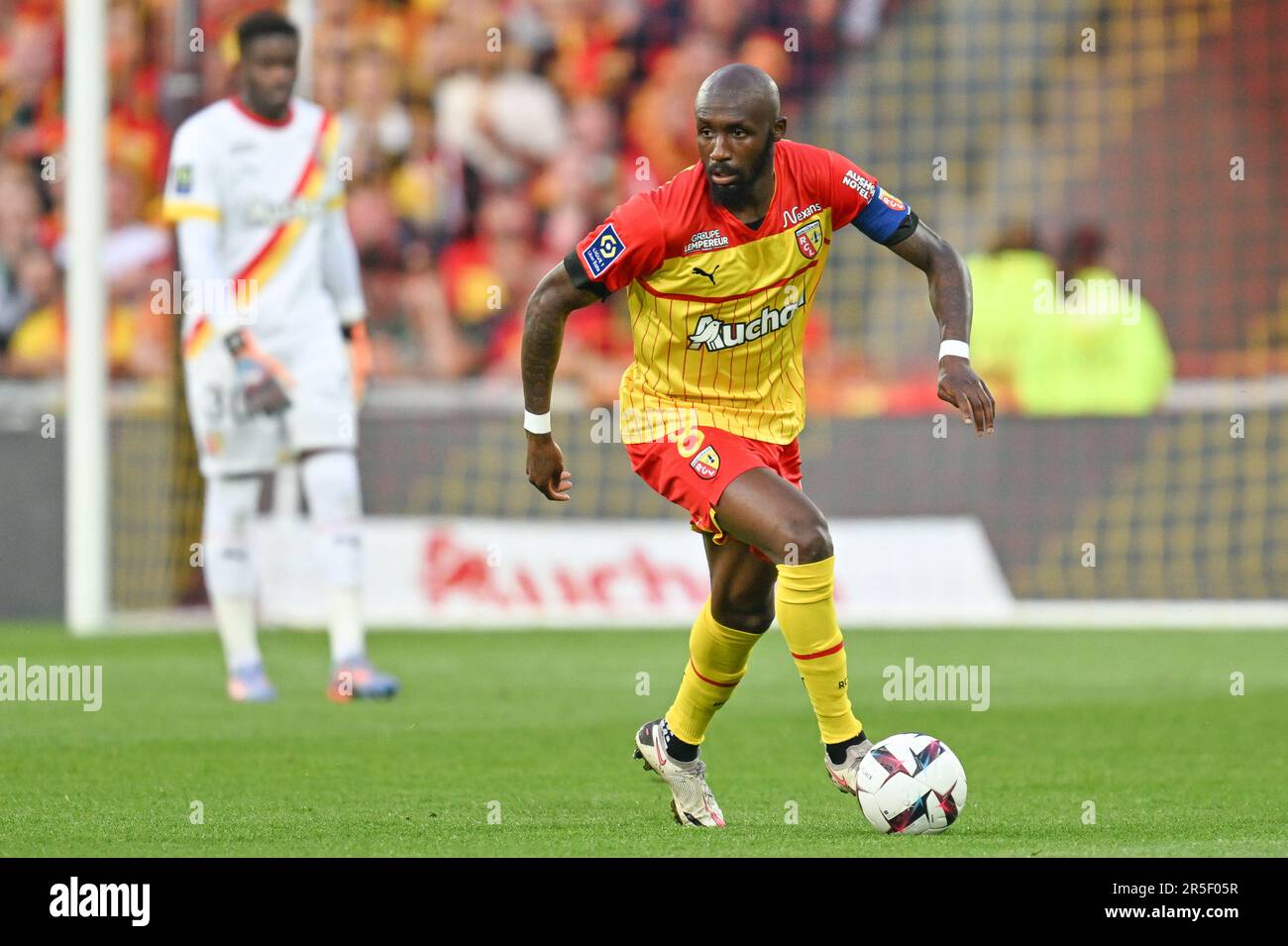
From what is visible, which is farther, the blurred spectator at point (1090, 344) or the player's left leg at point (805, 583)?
the blurred spectator at point (1090, 344)

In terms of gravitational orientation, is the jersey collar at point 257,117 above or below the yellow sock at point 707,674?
above

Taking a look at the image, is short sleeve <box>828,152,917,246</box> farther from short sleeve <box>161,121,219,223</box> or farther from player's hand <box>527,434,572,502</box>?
short sleeve <box>161,121,219,223</box>

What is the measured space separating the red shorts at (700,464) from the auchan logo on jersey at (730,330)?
237 mm

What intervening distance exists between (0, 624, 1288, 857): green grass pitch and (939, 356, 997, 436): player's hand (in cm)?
105

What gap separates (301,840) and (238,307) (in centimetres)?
416

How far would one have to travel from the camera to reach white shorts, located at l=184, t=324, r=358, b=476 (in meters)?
9.07

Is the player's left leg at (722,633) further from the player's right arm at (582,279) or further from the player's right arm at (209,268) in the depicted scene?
the player's right arm at (209,268)

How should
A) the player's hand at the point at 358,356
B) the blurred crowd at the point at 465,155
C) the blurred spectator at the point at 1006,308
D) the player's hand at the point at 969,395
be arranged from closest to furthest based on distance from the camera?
the player's hand at the point at 969,395, the player's hand at the point at 358,356, the blurred spectator at the point at 1006,308, the blurred crowd at the point at 465,155

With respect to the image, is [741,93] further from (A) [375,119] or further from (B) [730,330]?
(A) [375,119]

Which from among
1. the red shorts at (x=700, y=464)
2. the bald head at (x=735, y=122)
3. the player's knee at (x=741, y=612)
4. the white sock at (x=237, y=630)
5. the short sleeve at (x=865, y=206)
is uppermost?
the bald head at (x=735, y=122)

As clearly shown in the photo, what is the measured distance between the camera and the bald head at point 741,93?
5.59 metres

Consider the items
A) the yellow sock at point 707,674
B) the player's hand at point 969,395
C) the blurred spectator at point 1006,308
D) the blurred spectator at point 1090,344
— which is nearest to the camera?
the player's hand at point 969,395

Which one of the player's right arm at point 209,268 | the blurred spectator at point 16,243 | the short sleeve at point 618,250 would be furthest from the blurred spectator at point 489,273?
the short sleeve at point 618,250

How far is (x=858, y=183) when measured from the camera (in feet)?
19.7
